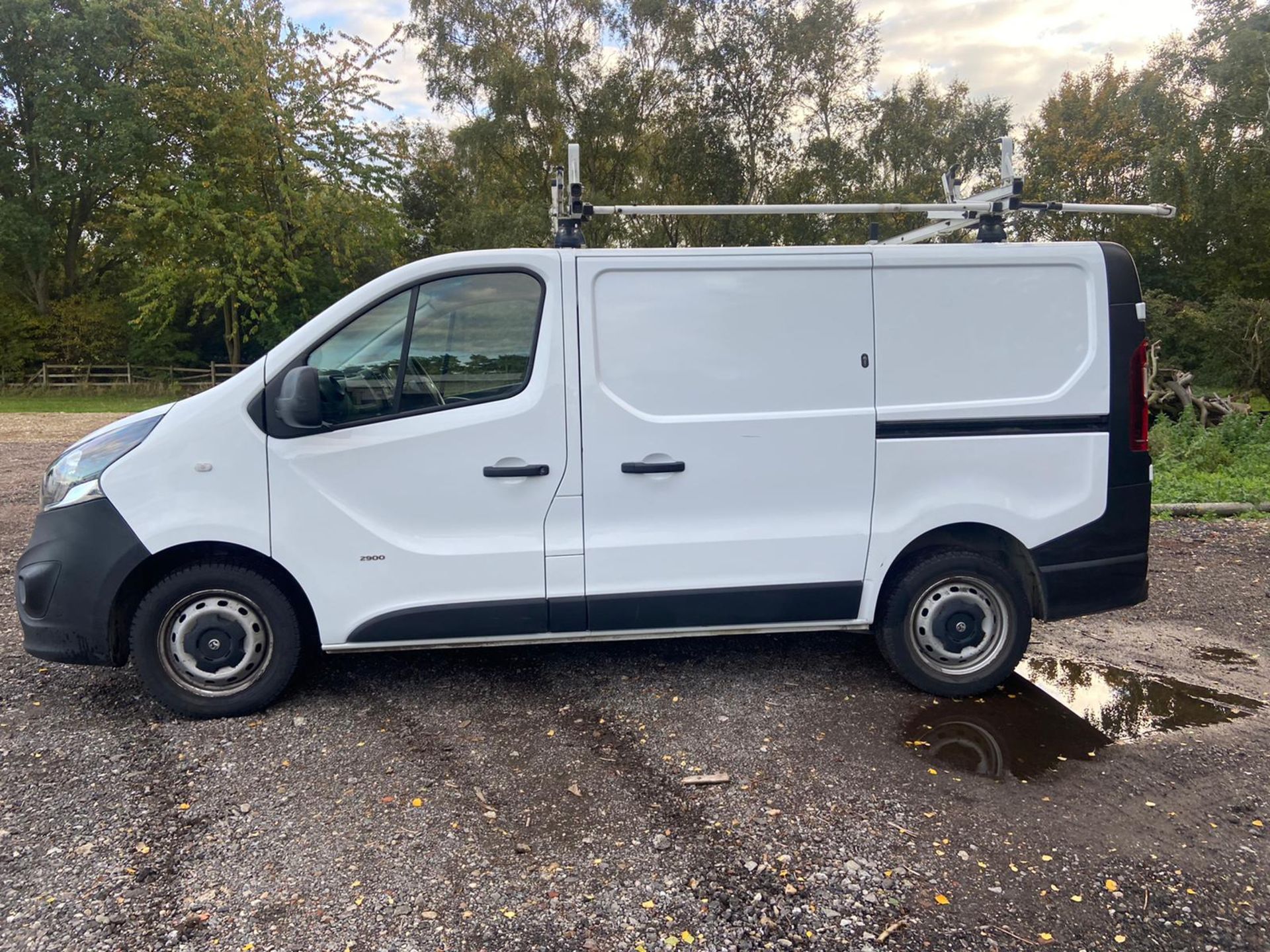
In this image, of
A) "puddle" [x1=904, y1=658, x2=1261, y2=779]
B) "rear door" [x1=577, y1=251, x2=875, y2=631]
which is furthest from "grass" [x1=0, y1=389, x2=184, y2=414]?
"puddle" [x1=904, y1=658, x2=1261, y2=779]

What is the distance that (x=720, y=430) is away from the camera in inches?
162

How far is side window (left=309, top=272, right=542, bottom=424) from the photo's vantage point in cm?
405

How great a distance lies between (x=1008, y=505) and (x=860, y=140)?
28354 millimetres

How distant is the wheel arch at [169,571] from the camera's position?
4043mm

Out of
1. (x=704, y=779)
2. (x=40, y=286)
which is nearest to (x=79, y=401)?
(x=40, y=286)

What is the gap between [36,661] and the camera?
4.98 metres

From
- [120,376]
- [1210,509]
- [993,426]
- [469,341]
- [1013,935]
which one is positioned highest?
[120,376]

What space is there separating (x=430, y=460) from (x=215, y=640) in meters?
1.33

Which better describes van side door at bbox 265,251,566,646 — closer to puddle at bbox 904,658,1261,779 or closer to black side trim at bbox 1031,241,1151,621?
puddle at bbox 904,658,1261,779

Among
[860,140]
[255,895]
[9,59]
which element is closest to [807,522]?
[255,895]

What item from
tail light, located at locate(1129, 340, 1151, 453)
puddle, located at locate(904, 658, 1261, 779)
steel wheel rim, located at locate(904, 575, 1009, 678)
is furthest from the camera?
steel wheel rim, located at locate(904, 575, 1009, 678)

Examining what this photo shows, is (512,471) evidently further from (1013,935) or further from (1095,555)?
(1095,555)

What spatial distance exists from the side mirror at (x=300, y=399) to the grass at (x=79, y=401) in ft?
79.3

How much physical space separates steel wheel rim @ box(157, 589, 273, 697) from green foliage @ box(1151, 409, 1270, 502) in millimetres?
8584
